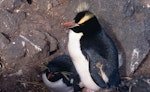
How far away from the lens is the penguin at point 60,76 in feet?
10.5

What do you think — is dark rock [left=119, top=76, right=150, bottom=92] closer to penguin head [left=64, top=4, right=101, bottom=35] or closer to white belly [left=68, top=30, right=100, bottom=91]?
white belly [left=68, top=30, right=100, bottom=91]

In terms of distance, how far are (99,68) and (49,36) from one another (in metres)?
0.77

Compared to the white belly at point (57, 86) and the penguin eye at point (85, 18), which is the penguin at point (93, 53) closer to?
the penguin eye at point (85, 18)

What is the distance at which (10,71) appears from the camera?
3375 millimetres

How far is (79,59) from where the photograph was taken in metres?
2.96

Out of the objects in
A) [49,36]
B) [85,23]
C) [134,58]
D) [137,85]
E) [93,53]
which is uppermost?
[85,23]

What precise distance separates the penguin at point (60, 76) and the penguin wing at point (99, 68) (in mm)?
269

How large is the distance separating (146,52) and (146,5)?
0.42 m

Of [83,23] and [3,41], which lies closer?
[83,23]

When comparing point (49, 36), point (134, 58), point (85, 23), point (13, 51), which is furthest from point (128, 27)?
point (13, 51)

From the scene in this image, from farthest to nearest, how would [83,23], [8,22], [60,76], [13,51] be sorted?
[8,22]
[13,51]
[60,76]
[83,23]

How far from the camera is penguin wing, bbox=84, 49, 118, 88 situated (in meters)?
2.91

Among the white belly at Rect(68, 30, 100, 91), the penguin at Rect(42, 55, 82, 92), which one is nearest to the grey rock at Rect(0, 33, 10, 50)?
the penguin at Rect(42, 55, 82, 92)

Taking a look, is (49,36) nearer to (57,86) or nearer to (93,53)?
(57,86)
